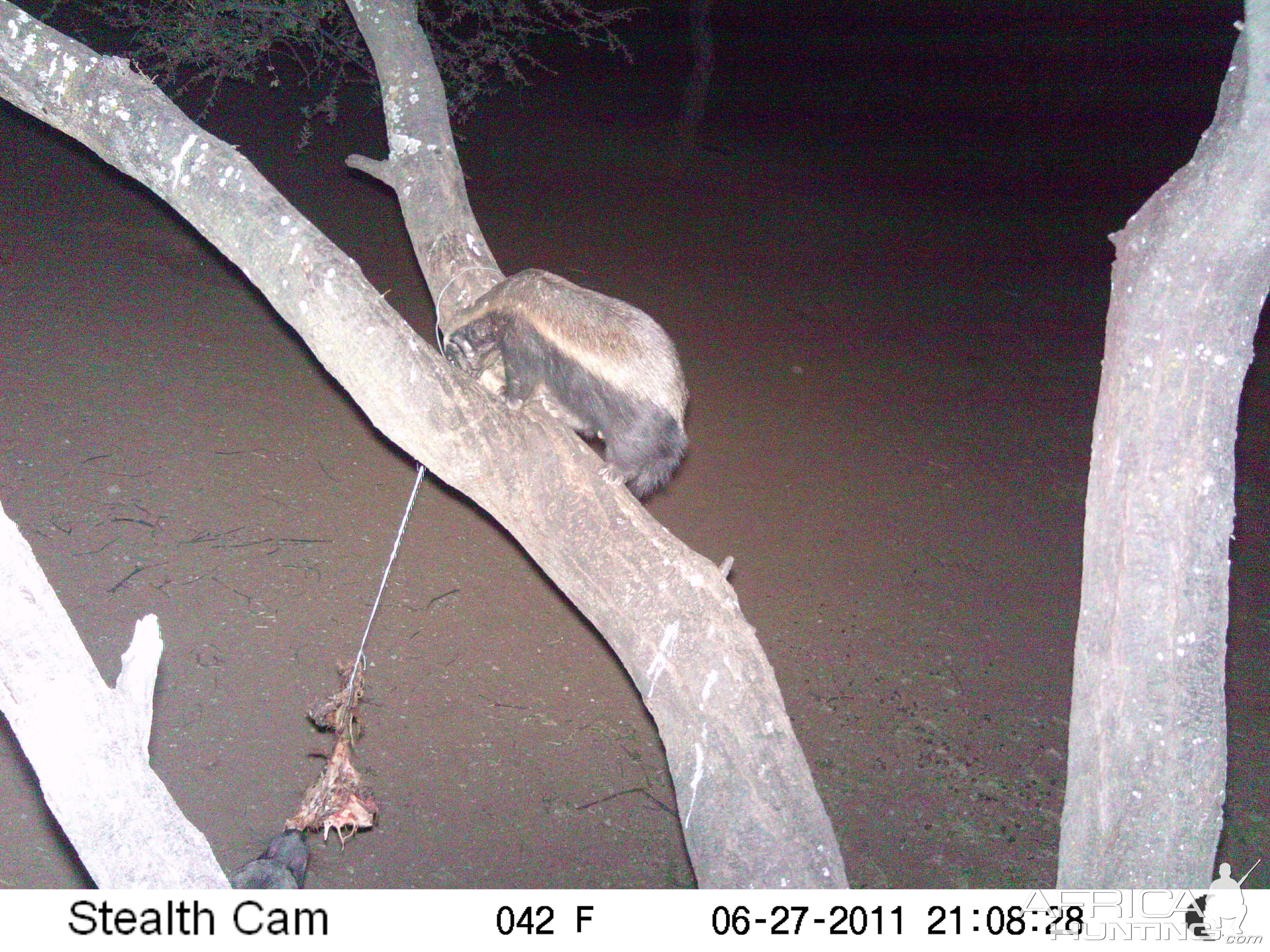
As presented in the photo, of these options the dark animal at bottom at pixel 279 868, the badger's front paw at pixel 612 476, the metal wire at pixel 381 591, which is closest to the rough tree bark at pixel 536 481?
the badger's front paw at pixel 612 476

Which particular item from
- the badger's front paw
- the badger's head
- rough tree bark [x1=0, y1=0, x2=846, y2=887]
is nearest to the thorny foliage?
rough tree bark [x1=0, y1=0, x2=846, y2=887]

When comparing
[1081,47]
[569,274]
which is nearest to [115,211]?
[569,274]

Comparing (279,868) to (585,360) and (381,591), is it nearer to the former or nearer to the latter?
(381,591)

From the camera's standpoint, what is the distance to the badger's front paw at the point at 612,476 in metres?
3.11

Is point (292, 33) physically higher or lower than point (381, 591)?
higher

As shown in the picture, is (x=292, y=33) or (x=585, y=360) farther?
(x=292, y=33)

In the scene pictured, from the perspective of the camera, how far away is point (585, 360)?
12.0ft

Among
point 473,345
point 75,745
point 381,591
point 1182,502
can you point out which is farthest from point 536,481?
point 1182,502

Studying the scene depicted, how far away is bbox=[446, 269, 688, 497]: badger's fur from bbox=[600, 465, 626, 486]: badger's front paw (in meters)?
0.01

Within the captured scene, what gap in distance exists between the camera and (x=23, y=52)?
3.12m

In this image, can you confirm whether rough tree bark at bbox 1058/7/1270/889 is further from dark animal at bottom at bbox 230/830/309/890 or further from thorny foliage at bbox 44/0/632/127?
thorny foliage at bbox 44/0/632/127

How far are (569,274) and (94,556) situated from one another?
511 centimetres

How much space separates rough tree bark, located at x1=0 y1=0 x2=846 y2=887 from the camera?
2.49m

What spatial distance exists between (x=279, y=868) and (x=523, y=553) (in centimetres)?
259
